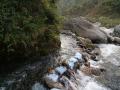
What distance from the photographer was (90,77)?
12109 mm

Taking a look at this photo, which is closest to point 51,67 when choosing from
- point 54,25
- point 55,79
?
point 55,79

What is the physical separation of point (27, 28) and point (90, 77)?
161 inches

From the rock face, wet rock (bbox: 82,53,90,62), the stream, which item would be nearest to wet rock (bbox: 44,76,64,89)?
the stream

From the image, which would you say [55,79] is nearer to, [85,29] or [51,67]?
[51,67]

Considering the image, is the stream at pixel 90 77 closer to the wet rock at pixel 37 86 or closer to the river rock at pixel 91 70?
the wet rock at pixel 37 86

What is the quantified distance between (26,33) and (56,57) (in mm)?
3032

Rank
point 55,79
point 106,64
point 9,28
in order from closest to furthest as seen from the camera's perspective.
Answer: point 9,28 → point 55,79 → point 106,64

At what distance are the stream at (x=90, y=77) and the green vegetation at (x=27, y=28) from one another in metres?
0.75

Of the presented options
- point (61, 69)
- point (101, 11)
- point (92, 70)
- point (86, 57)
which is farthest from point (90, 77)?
point (101, 11)

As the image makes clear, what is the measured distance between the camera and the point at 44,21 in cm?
1093

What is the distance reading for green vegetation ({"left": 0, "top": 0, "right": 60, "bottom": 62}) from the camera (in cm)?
894

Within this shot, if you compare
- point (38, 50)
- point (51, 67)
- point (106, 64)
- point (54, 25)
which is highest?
point (54, 25)

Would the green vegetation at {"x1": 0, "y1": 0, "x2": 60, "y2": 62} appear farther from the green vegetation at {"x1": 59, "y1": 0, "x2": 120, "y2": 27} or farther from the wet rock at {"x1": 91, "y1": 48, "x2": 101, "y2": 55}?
the green vegetation at {"x1": 59, "y1": 0, "x2": 120, "y2": 27}

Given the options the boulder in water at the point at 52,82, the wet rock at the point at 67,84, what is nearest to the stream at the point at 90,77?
the wet rock at the point at 67,84
